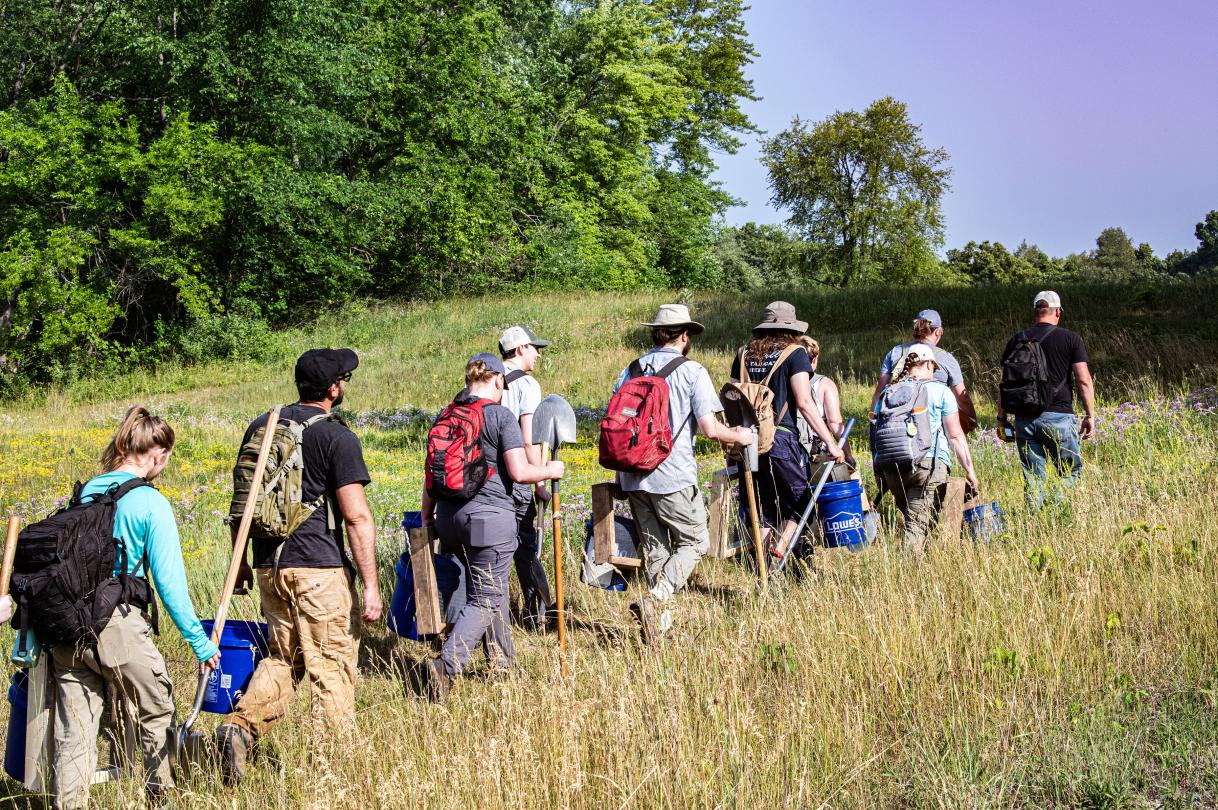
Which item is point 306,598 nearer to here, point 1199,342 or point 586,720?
point 586,720

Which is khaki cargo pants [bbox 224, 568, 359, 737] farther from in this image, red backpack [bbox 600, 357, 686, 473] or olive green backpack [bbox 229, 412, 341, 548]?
red backpack [bbox 600, 357, 686, 473]

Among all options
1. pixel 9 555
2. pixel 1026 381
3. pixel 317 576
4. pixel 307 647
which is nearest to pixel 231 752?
pixel 307 647

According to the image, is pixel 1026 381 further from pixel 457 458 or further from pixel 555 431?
pixel 457 458

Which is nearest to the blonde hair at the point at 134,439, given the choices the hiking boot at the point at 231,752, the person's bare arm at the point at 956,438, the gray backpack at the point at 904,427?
the hiking boot at the point at 231,752

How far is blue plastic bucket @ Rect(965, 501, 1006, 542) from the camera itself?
617 centimetres

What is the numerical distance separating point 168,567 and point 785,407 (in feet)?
12.3

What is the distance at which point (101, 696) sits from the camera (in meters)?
3.80

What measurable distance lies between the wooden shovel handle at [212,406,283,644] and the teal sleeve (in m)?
0.17

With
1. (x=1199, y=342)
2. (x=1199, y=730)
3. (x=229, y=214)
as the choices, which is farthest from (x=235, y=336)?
(x=1199, y=730)

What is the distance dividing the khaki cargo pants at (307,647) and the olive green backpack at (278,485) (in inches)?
9.7

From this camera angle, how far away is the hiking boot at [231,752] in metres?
3.97

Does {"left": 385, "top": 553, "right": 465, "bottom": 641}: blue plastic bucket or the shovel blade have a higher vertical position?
the shovel blade

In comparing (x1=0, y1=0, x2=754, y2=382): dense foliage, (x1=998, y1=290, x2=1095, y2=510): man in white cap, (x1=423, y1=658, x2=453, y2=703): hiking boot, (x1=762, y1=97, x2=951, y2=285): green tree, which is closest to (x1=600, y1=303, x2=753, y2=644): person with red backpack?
(x1=423, y1=658, x2=453, y2=703): hiking boot

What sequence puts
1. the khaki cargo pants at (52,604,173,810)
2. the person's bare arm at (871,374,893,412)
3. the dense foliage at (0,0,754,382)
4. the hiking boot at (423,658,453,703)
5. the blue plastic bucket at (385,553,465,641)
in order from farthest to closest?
the dense foliage at (0,0,754,382)
the person's bare arm at (871,374,893,412)
the blue plastic bucket at (385,553,465,641)
the hiking boot at (423,658,453,703)
the khaki cargo pants at (52,604,173,810)
